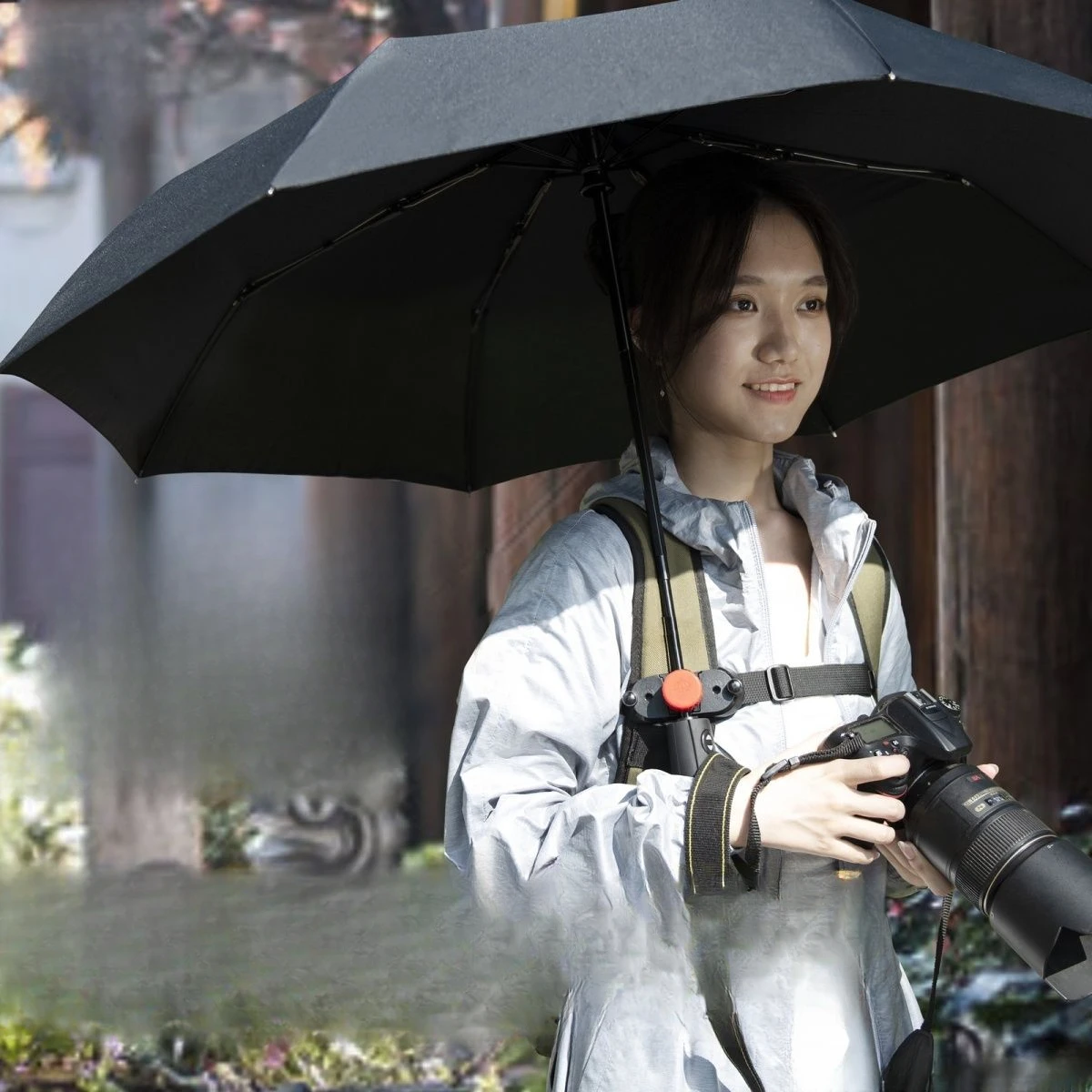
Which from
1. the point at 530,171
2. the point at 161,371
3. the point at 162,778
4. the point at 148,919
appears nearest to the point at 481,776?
the point at 161,371

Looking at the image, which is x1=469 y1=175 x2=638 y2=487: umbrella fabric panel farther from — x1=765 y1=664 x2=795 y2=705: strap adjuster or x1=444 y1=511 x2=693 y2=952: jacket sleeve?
x1=765 y1=664 x2=795 y2=705: strap adjuster

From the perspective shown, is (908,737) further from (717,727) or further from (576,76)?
(576,76)

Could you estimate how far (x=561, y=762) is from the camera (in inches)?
53.9

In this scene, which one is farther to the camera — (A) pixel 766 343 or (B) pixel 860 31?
(A) pixel 766 343

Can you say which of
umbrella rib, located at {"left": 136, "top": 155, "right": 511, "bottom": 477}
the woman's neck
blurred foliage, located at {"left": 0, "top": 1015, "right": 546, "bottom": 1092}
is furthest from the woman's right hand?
blurred foliage, located at {"left": 0, "top": 1015, "right": 546, "bottom": 1092}

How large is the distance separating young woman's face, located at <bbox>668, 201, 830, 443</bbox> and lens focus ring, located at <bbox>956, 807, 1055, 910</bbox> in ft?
1.55

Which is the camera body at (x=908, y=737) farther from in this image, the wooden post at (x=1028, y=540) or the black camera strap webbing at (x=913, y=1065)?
the wooden post at (x=1028, y=540)

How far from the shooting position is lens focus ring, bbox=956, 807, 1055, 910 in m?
1.25

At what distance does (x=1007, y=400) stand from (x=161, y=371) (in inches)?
81.4

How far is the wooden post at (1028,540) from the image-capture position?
309 cm

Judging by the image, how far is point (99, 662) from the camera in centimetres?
342

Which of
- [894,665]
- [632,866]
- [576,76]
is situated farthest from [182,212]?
[894,665]

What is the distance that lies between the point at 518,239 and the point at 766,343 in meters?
0.40

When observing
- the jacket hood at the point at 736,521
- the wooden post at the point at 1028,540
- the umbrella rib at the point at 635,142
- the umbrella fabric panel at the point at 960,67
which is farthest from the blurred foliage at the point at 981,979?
the umbrella fabric panel at the point at 960,67
